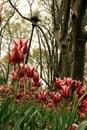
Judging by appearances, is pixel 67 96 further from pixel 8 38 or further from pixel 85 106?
pixel 8 38

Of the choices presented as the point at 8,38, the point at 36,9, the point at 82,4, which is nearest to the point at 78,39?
the point at 82,4

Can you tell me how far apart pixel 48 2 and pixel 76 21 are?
1631cm

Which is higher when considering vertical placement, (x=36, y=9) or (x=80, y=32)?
(x=36, y=9)

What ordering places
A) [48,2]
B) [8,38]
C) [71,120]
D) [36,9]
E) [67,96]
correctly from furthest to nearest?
[8,38]
[36,9]
[48,2]
[67,96]
[71,120]

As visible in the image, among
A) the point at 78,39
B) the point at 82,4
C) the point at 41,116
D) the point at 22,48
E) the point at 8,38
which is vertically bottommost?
the point at 41,116

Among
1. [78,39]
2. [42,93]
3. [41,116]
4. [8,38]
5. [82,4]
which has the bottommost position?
[41,116]

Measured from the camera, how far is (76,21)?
9.38 m

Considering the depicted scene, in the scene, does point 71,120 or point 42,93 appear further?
point 42,93

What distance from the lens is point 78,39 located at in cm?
964

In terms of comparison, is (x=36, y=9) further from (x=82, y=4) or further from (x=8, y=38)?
(x=82, y=4)

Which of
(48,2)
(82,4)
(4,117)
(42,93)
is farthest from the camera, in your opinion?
(48,2)

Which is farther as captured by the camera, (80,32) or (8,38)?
(8,38)

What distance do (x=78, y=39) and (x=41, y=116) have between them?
17.1ft

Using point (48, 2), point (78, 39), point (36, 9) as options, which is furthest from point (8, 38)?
point (78, 39)
